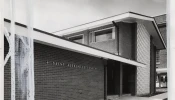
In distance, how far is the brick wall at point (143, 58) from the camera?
20.4ft

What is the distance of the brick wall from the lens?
620 centimetres

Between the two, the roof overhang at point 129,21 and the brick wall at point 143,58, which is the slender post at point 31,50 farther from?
the brick wall at point 143,58

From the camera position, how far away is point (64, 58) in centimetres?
342

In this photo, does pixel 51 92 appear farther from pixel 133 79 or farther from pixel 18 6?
pixel 133 79

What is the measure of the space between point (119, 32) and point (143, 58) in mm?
1282

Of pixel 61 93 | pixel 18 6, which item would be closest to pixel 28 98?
pixel 18 6

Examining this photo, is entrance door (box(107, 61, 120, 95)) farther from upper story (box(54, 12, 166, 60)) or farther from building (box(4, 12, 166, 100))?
upper story (box(54, 12, 166, 60))

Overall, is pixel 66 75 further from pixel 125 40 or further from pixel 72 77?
pixel 125 40

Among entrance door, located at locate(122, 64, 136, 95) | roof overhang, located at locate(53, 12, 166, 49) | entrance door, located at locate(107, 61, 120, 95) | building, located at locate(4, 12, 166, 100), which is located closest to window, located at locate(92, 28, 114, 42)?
building, located at locate(4, 12, 166, 100)

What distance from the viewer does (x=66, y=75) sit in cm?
349
